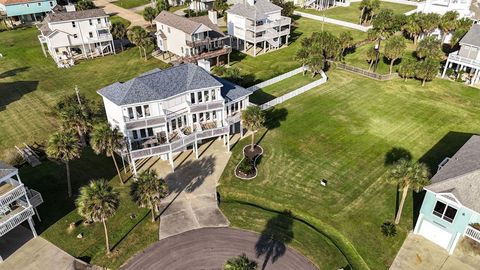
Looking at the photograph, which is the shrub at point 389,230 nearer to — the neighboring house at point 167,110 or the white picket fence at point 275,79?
the neighboring house at point 167,110

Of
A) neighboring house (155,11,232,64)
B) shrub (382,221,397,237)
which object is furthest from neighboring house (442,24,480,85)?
shrub (382,221,397,237)

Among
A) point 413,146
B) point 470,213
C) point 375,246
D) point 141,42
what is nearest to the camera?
point 470,213

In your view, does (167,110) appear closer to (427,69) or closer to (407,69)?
(407,69)

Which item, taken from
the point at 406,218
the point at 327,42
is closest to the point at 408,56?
the point at 327,42

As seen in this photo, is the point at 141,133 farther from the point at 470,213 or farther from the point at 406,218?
the point at 470,213

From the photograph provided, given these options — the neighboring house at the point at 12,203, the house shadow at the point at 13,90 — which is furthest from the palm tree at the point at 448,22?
the house shadow at the point at 13,90

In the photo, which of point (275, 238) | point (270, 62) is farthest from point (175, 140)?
point (270, 62)
